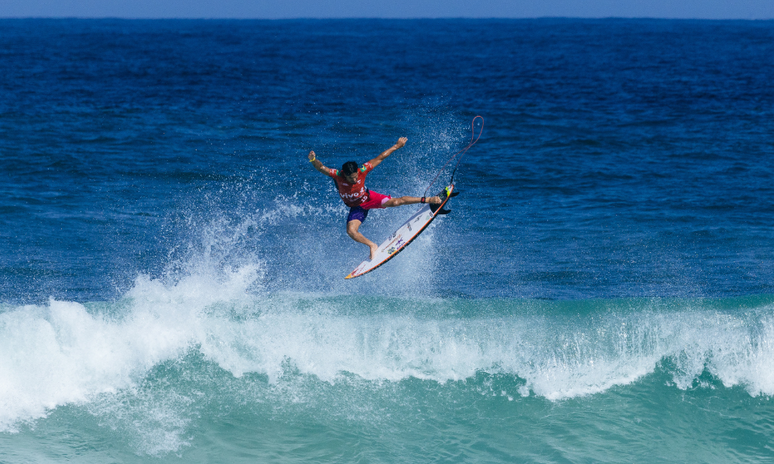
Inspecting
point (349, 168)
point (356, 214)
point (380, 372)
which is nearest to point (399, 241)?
point (356, 214)

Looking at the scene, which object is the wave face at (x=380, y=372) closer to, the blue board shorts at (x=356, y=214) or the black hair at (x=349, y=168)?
the blue board shorts at (x=356, y=214)

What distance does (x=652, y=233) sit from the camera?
663 inches

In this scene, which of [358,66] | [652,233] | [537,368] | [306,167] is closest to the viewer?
[537,368]

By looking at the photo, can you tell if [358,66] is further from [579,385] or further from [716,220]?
[579,385]

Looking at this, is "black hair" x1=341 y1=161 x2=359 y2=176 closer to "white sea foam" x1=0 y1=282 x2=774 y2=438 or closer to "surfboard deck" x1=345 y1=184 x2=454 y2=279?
"surfboard deck" x1=345 y1=184 x2=454 y2=279

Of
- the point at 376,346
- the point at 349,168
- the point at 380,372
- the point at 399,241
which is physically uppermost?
the point at 349,168

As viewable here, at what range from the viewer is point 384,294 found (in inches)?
516

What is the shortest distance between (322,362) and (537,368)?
303cm

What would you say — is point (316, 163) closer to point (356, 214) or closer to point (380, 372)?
point (356, 214)

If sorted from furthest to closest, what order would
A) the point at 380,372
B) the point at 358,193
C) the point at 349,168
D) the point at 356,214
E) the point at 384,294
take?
1. the point at 384,294
2. the point at 356,214
3. the point at 358,193
4. the point at 349,168
5. the point at 380,372

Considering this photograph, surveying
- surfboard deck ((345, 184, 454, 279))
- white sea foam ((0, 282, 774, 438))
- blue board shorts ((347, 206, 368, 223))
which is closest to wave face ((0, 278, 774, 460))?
white sea foam ((0, 282, 774, 438))

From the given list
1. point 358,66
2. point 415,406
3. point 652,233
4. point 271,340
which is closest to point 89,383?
point 271,340

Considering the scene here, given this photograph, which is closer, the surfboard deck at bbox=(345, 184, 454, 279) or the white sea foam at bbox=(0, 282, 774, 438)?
the white sea foam at bbox=(0, 282, 774, 438)

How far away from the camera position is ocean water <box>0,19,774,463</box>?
928 cm
